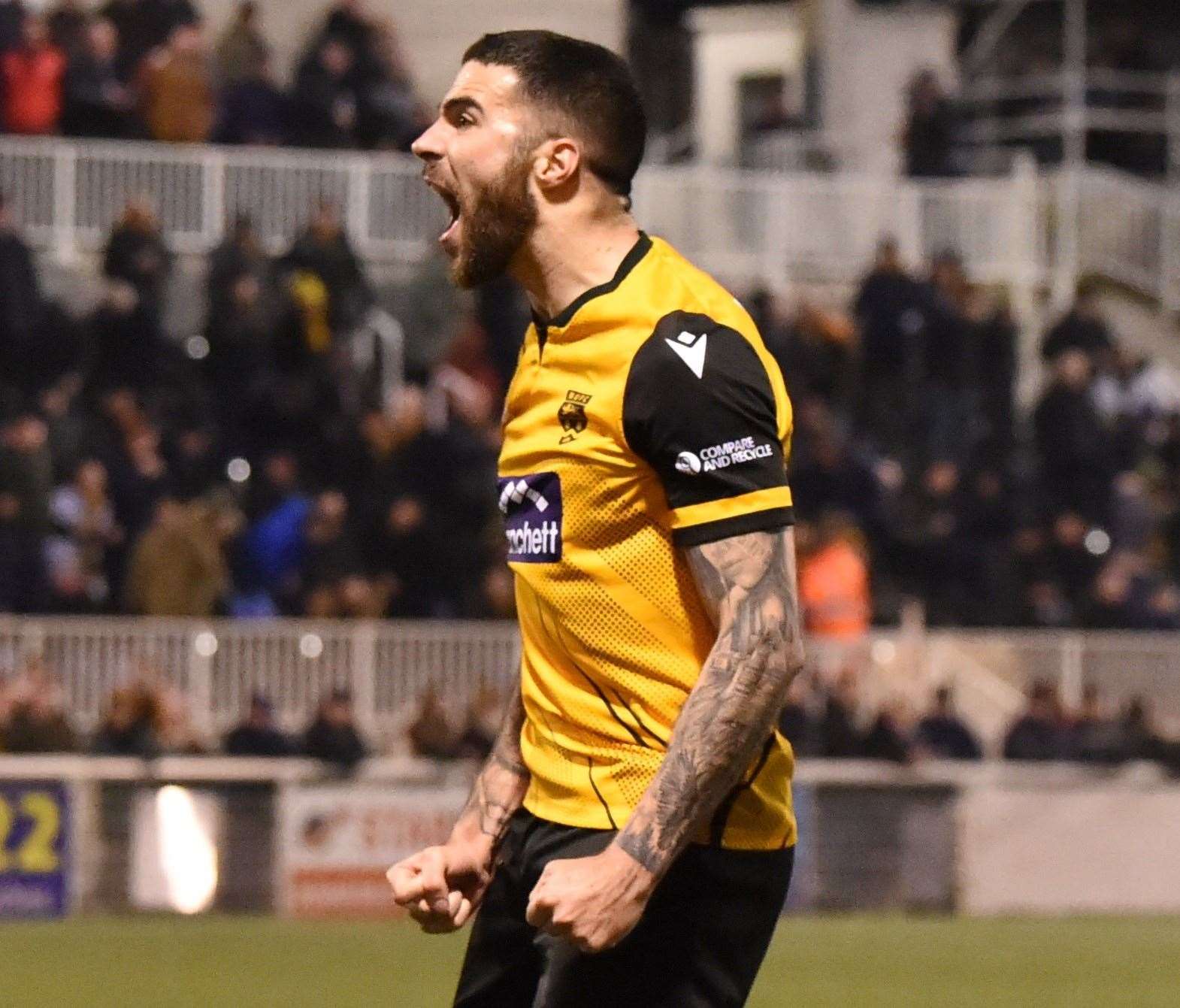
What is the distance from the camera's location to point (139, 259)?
18531 millimetres

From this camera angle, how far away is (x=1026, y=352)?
23484 mm

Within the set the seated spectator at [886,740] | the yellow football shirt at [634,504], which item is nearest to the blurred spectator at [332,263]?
the seated spectator at [886,740]

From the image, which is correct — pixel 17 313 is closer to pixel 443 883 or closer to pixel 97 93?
pixel 97 93

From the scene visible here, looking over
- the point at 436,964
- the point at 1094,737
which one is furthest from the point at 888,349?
the point at 436,964

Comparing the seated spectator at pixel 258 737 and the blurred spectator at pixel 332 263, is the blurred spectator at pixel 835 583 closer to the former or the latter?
the seated spectator at pixel 258 737

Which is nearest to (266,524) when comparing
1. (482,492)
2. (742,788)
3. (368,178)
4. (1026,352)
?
(482,492)

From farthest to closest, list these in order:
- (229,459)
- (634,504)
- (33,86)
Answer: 1. (33,86)
2. (229,459)
3. (634,504)

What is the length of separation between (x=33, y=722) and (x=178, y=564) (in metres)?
1.30

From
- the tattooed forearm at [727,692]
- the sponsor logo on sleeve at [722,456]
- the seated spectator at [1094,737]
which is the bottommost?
the seated spectator at [1094,737]

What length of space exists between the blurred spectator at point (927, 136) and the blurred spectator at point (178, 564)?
9.35 metres

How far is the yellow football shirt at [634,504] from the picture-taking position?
4059mm

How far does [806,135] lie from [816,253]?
2.69 meters

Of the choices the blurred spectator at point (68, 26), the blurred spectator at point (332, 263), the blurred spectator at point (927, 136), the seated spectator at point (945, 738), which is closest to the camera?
the seated spectator at point (945, 738)

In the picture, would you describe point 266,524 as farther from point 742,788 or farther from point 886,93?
point 742,788
